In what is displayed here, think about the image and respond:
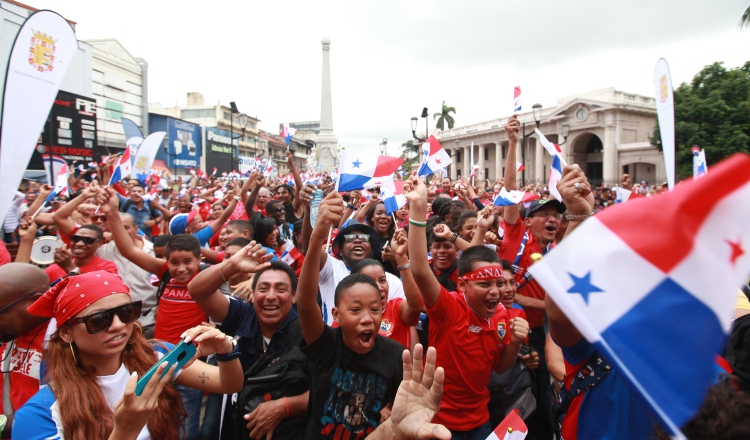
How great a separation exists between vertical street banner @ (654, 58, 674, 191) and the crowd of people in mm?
1738

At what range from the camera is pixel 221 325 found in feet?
9.14

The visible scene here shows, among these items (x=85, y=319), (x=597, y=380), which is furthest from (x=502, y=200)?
(x=85, y=319)

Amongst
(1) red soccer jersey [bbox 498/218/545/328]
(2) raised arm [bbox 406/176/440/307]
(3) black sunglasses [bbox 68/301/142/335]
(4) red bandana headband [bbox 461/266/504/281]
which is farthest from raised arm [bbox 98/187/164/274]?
(1) red soccer jersey [bbox 498/218/545/328]

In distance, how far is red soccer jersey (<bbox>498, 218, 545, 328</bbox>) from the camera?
11.6ft

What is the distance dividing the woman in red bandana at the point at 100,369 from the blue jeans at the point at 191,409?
81 centimetres

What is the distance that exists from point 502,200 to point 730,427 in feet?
10.2

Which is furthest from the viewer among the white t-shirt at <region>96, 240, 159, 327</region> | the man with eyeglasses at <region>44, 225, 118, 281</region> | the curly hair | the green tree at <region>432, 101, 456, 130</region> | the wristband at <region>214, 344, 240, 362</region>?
the green tree at <region>432, 101, 456, 130</region>

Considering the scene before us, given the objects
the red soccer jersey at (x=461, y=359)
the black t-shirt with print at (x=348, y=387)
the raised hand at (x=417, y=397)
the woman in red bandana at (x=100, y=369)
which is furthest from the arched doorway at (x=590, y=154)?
the woman in red bandana at (x=100, y=369)

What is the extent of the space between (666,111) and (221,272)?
4837 mm

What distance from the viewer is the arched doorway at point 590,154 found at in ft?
146

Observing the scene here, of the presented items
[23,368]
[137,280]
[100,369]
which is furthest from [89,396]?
[137,280]

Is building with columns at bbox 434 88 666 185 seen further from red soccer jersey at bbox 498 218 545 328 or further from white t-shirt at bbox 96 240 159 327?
white t-shirt at bbox 96 240 159 327

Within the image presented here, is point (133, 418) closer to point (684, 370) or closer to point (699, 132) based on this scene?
point (684, 370)

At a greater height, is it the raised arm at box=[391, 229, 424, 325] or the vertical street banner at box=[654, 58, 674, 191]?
the vertical street banner at box=[654, 58, 674, 191]
